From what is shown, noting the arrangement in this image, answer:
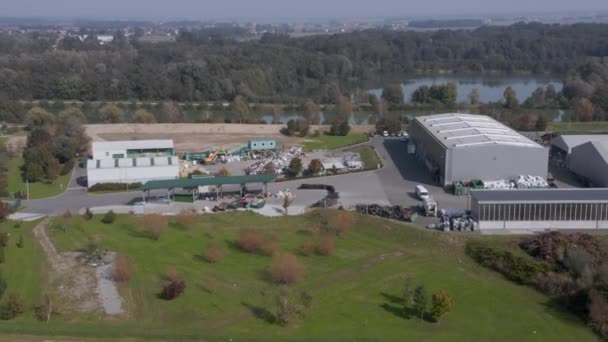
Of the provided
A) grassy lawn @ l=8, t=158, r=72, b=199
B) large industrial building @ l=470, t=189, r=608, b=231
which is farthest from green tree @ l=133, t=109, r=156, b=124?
large industrial building @ l=470, t=189, r=608, b=231

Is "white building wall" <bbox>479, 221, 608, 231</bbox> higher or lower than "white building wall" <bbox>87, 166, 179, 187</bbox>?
lower

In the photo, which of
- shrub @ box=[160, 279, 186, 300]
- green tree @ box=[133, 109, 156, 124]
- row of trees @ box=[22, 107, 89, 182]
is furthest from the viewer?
green tree @ box=[133, 109, 156, 124]

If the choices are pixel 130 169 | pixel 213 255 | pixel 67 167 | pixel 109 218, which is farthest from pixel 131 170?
pixel 213 255

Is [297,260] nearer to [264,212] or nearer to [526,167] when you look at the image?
[264,212]

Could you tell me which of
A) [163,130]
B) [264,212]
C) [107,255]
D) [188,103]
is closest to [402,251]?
[264,212]

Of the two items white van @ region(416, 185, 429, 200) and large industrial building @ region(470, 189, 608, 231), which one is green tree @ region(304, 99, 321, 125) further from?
large industrial building @ region(470, 189, 608, 231)

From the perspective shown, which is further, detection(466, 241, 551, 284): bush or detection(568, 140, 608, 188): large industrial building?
detection(568, 140, 608, 188): large industrial building

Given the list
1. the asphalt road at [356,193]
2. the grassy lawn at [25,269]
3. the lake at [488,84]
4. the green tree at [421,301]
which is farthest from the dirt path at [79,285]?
the lake at [488,84]
